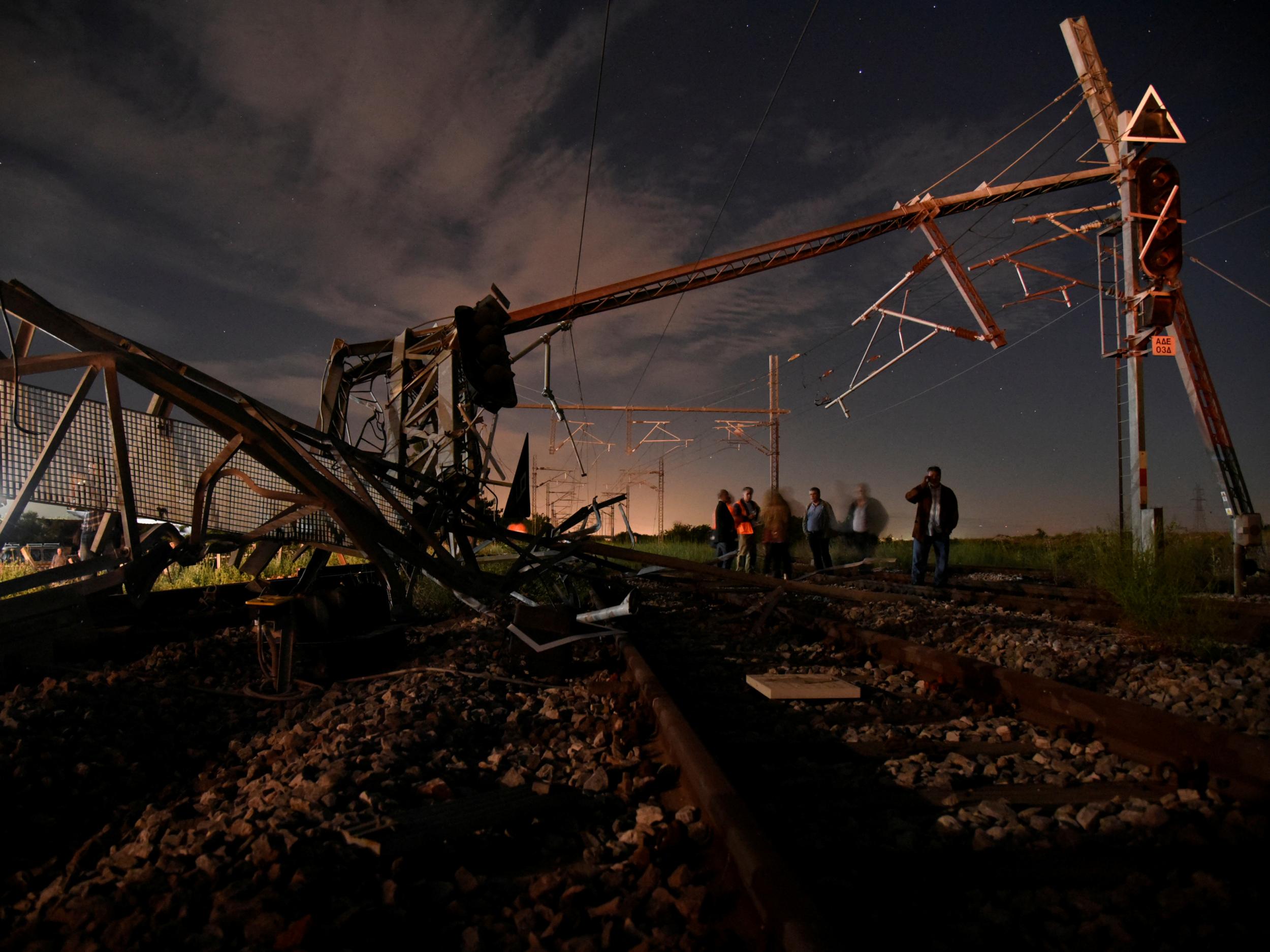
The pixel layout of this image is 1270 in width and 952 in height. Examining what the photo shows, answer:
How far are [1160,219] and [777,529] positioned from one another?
8782mm

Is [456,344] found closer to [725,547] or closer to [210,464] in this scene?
[210,464]

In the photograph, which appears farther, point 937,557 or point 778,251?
point 778,251

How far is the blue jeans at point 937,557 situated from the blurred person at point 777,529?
7.61 ft

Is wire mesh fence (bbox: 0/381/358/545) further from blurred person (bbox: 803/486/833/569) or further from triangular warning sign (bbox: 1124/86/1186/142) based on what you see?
triangular warning sign (bbox: 1124/86/1186/142)

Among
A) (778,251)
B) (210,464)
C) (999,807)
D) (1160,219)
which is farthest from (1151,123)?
(210,464)

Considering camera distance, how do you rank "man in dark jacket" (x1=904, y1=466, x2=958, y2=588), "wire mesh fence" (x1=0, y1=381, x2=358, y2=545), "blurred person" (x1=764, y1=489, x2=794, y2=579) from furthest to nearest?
"blurred person" (x1=764, y1=489, x2=794, y2=579) → "man in dark jacket" (x1=904, y1=466, x2=958, y2=588) → "wire mesh fence" (x1=0, y1=381, x2=358, y2=545)

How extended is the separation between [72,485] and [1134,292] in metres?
14.8

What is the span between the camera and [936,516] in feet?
34.3

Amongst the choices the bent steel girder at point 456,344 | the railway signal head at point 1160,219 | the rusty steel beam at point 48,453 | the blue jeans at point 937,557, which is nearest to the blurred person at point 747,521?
the blue jeans at point 937,557

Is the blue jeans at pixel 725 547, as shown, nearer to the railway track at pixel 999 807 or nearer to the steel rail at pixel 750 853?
the railway track at pixel 999 807

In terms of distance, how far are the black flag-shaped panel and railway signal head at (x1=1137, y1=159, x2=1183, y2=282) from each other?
38.9ft

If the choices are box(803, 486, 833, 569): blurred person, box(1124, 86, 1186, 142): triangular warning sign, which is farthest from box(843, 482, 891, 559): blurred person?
box(1124, 86, 1186, 142): triangular warning sign

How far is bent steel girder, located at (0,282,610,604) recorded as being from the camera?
2779mm

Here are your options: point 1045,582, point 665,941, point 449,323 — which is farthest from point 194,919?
point 1045,582
